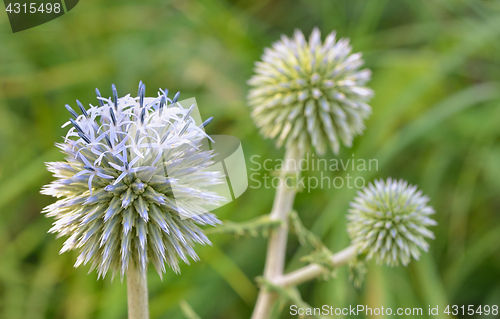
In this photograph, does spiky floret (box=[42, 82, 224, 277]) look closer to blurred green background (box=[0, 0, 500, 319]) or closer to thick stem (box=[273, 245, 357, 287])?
thick stem (box=[273, 245, 357, 287])

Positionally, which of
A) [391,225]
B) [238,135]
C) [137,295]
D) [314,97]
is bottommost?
[137,295]

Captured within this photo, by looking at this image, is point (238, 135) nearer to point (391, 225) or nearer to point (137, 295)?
point (391, 225)

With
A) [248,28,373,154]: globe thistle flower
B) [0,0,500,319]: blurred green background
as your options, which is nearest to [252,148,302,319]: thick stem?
[248,28,373,154]: globe thistle flower

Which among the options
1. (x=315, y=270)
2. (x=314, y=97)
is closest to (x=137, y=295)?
(x=315, y=270)

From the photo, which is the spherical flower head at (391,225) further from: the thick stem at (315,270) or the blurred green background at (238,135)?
the blurred green background at (238,135)

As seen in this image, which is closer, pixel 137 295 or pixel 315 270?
pixel 137 295

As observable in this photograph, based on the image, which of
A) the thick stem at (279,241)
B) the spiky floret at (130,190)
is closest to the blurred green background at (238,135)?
the thick stem at (279,241)

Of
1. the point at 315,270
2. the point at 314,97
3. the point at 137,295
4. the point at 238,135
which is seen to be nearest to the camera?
the point at 137,295

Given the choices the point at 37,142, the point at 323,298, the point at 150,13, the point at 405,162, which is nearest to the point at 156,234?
the point at 323,298
